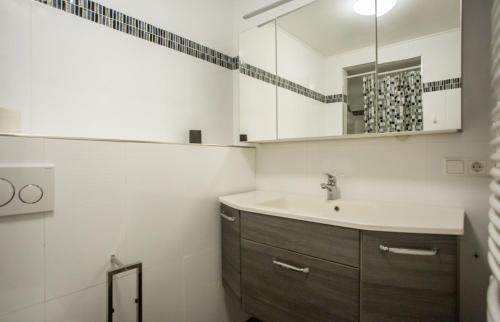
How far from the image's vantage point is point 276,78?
5.63 feet

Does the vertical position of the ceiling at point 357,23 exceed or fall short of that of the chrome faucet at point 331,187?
it exceeds it

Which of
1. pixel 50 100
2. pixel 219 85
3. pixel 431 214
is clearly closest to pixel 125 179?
pixel 50 100

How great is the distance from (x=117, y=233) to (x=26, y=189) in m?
0.39

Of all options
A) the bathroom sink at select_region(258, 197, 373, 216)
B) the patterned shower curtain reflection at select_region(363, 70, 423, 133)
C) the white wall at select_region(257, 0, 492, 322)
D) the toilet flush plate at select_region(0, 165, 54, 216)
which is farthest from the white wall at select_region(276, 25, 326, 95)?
the toilet flush plate at select_region(0, 165, 54, 216)

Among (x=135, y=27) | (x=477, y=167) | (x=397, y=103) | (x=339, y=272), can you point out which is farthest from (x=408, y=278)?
(x=135, y=27)

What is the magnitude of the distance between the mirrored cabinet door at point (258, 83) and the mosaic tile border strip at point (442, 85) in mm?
857

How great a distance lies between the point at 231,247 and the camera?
4.75ft

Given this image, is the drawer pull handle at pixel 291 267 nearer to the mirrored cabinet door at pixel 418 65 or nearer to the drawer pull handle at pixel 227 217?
the drawer pull handle at pixel 227 217

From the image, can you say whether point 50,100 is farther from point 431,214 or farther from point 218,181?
point 431,214

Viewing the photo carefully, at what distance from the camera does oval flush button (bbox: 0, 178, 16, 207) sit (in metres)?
0.85

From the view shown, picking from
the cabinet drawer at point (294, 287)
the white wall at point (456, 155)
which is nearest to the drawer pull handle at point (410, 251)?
the cabinet drawer at point (294, 287)

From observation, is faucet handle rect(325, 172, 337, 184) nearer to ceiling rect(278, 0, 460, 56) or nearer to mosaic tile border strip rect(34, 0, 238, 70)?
ceiling rect(278, 0, 460, 56)

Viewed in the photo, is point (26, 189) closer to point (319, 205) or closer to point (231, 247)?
point (231, 247)

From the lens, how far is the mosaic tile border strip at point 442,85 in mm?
1093
